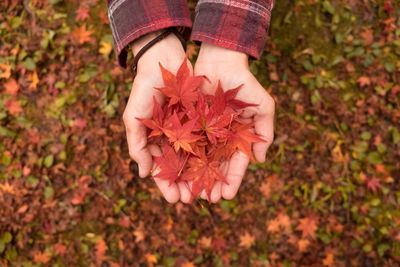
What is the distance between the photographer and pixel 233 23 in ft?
6.15

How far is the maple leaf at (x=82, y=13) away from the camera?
10.3ft

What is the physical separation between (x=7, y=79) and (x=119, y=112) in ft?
2.93

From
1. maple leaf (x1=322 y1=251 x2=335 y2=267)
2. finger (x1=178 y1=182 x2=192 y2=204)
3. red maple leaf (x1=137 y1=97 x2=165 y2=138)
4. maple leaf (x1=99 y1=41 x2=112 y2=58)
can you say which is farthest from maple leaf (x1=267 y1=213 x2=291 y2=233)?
maple leaf (x1=99 y1=41 x2=112 y2=58)

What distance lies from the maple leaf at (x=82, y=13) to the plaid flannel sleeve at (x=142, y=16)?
52.7 inches

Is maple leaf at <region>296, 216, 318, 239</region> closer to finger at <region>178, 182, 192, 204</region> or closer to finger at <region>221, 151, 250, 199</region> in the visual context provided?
finger at <region>221, 151, 250, 199</region>

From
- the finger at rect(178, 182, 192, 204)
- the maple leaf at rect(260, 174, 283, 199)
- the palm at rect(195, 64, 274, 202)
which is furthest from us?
the maple leaf at rect(260, 174, 283, 199)

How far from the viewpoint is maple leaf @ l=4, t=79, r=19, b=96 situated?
10.0ft

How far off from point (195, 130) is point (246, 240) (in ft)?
4.42

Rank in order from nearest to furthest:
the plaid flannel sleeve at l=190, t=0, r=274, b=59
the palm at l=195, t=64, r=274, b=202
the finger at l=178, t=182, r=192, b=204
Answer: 1. the plaid flannel sleeve at l=190, t=0, r=274, b=59
2. the palm at l=195, t=64, r=274, b=202
3. the finger at l=178, t=182, r=192, b=204

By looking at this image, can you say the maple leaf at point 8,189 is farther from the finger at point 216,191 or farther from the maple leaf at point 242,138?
the maple leaf at point 242,138

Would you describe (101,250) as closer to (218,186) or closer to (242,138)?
(218,186)

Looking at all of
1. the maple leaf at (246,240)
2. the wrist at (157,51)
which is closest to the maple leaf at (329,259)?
the maple leaf at (246,240)

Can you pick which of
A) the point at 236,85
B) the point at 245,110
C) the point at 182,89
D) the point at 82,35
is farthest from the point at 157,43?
the point at 82,35

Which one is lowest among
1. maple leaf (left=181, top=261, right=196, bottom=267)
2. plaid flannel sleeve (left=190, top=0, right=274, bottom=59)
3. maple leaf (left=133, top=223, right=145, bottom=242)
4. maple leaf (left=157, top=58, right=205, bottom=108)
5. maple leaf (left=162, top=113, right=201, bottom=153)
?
maple leaf (left=181, top=261, right=196, bottom=267)
